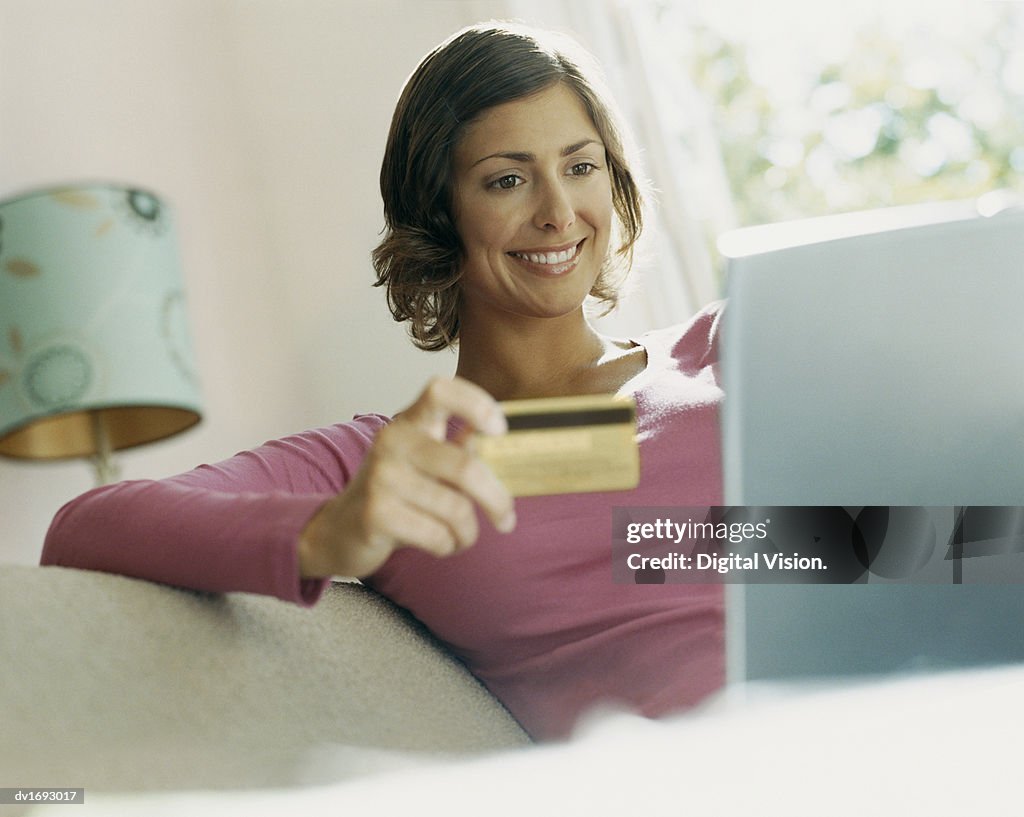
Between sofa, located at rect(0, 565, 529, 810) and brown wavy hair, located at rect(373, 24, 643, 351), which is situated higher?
brown wavy hair, located at rect(373, 24, 643, 351)

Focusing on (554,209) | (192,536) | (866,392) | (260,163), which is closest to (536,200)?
(554,209)

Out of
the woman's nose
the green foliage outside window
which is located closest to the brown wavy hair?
the woman's nose

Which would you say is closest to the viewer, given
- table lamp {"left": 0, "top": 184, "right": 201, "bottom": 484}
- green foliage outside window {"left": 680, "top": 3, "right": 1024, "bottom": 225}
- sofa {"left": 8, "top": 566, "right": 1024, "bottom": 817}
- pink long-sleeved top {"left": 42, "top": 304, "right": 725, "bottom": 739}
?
sofa {"left": 8, "top": 566, "right": 1024, "bottom": 817}

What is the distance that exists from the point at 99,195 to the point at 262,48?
3.93 feet

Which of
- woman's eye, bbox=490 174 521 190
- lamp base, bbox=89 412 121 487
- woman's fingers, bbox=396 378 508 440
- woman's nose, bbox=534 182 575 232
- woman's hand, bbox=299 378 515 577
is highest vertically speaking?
woman's eye, bbox=490 174 521 190

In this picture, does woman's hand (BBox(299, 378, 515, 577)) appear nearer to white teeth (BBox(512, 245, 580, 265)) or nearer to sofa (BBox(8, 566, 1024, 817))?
sofa (BBox(8, 566, 1024, 817))

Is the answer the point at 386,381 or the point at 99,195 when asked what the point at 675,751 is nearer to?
the point at 99,195

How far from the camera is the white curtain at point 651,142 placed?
2.41 m

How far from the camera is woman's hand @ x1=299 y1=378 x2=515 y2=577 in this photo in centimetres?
60

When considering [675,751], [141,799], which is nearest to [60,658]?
[141,799]

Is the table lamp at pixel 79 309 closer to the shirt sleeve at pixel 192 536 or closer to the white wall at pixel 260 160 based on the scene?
the white wall at pixel 260 160

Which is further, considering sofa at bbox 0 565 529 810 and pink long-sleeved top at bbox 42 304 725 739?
pink long-sleeved top at bbox 42 304 725 739

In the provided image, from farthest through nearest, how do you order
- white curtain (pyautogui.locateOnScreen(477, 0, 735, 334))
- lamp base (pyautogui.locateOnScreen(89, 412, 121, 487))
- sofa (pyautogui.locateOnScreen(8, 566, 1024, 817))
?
white curtain (pyautogui.locateOnScreen(477, 0, 735, 334))
lamp base (pyautogui.locateOnScreen(89, 412, 121, 487))
sofa (pyautogui.locateOnScreen(8, 566, 1024, 817))

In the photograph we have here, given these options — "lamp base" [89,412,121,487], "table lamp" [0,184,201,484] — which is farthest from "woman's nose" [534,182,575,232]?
"lamp base" [89,412,121,487]
